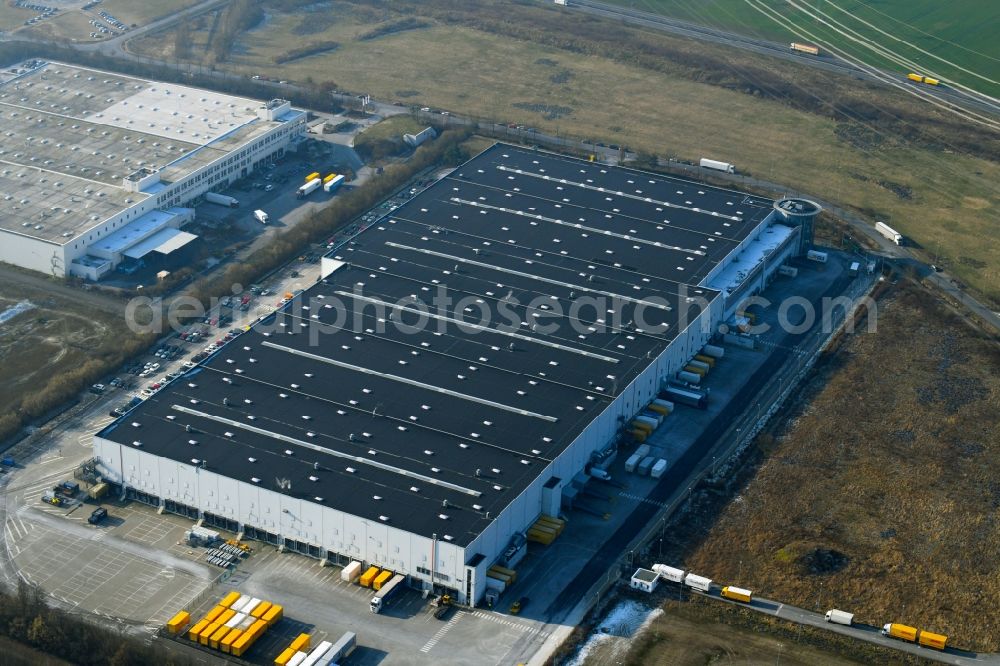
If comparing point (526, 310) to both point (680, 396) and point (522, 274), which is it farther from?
point (680, 396)

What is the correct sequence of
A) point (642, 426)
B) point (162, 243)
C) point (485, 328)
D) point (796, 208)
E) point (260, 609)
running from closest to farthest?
point (260, 609) < point (642, 426) < point (485, 328) < point (162, 243) < point (796, 208)

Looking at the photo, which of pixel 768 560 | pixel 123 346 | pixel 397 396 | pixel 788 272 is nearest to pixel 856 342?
pixel 788 272

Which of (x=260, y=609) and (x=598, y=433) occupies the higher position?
(x=598, y=433)

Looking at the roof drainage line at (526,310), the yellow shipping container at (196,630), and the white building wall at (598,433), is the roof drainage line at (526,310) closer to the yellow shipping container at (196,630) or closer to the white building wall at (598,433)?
the white building wall at (598,433)

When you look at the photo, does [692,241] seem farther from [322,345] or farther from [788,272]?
[322,345]

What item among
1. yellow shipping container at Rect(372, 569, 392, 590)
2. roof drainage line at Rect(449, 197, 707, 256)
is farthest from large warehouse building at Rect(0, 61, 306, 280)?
yellow shipping container at Rect(372, 569, 392, 590)

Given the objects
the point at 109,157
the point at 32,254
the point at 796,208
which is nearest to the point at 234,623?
the point at 32,254

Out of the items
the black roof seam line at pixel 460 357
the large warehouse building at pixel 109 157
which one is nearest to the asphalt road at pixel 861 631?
the black roof seam line at pixel 460 357
